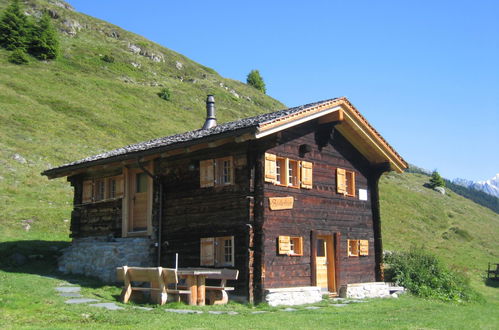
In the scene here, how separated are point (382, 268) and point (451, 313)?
633cm

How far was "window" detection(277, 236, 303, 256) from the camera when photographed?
1678 centimetres

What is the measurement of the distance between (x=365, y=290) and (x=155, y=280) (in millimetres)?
8470

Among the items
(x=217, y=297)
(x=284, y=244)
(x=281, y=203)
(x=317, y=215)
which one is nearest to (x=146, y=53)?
(x=317, y=215)

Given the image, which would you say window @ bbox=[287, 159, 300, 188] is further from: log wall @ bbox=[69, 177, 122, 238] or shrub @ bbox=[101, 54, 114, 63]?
shrub @ bbox=[101, 54, 114, 63]

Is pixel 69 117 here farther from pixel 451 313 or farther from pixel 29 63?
pixel 451 313

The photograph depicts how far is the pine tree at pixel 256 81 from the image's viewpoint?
11806 centimetres

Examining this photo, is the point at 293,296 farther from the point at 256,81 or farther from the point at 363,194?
the point at 256,81

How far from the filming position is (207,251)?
1753cm

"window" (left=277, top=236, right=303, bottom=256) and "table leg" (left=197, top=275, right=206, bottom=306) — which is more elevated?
"window" (left=277, top=236, right=303, bottom=256)

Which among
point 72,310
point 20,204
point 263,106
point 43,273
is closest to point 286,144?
point 72,310

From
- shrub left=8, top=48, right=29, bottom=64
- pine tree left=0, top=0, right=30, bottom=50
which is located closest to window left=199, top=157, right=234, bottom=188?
shrub left=8, top=48, right=29, bottom=64

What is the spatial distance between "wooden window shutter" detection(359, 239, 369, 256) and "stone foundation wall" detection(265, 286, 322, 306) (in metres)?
4.28

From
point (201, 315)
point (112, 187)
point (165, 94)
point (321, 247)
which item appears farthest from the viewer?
point (165, 94)

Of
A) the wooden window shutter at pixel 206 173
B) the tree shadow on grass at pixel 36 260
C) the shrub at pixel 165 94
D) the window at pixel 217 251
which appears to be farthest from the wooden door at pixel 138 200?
the shrub at pixel 165 94
